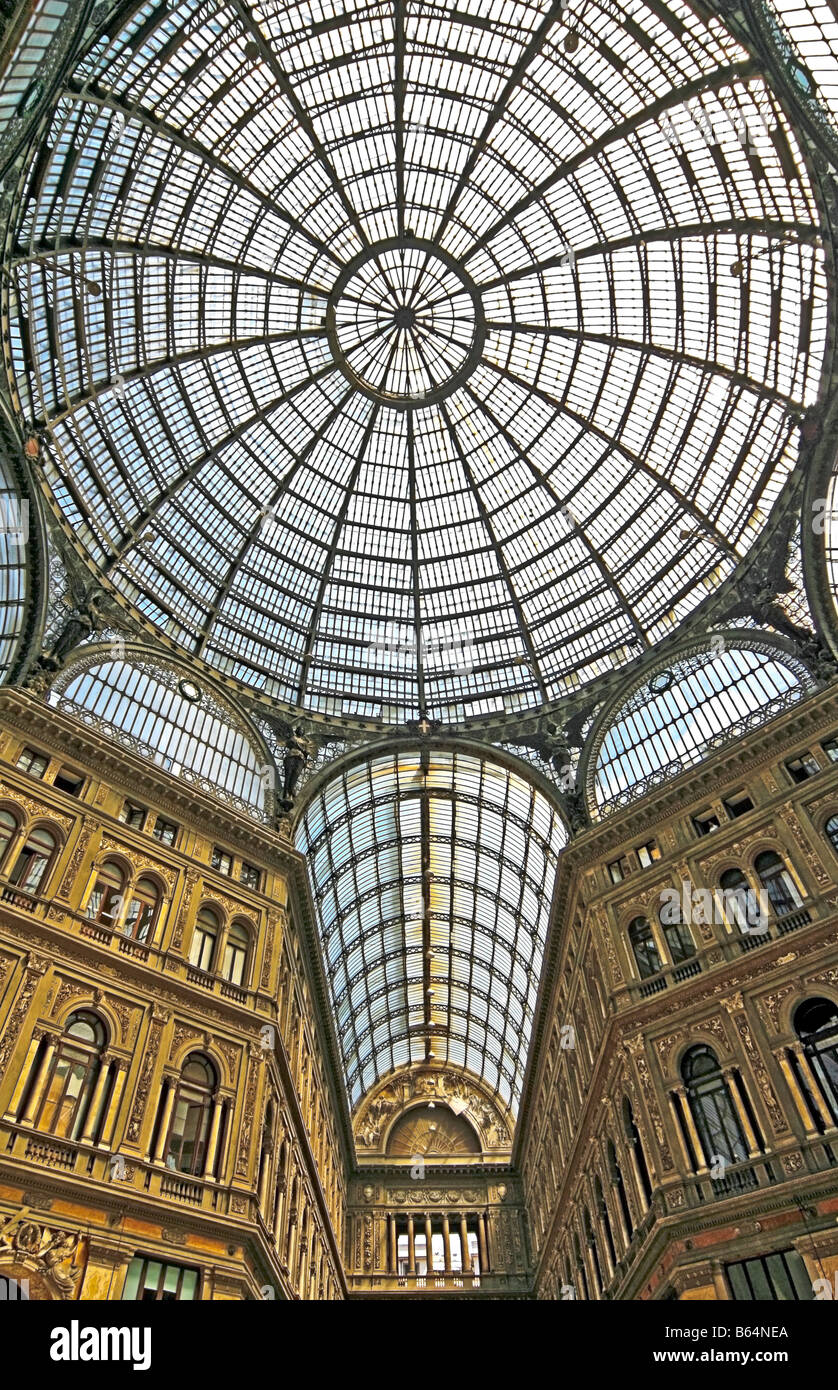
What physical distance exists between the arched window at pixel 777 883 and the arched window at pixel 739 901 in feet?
1.85

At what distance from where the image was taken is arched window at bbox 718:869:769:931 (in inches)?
1133

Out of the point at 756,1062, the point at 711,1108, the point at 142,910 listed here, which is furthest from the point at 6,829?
the point at 756,1062

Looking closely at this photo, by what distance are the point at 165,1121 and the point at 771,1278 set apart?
17.2 metres

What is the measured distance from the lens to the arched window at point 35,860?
26259mm

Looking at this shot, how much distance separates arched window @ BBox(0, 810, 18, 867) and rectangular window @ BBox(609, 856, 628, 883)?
74.1 ft

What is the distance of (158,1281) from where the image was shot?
2203 cm

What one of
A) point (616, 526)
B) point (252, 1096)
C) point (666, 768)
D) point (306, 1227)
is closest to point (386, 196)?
point (616, 526)

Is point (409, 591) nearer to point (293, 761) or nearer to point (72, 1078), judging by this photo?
point (293, 761)

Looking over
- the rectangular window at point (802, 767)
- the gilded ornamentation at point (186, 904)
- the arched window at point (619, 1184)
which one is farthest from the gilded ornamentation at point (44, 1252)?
the rectangular window at point (802, 767)

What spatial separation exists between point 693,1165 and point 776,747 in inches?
578

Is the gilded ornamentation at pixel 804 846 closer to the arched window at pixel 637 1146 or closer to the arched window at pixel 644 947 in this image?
the arched window at pixel 644 947

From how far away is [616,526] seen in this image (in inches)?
1751

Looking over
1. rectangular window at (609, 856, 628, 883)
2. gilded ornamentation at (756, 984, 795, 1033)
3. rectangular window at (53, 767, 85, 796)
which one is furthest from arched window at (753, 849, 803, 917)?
rectangular window at (53, 767, 85, 796)
